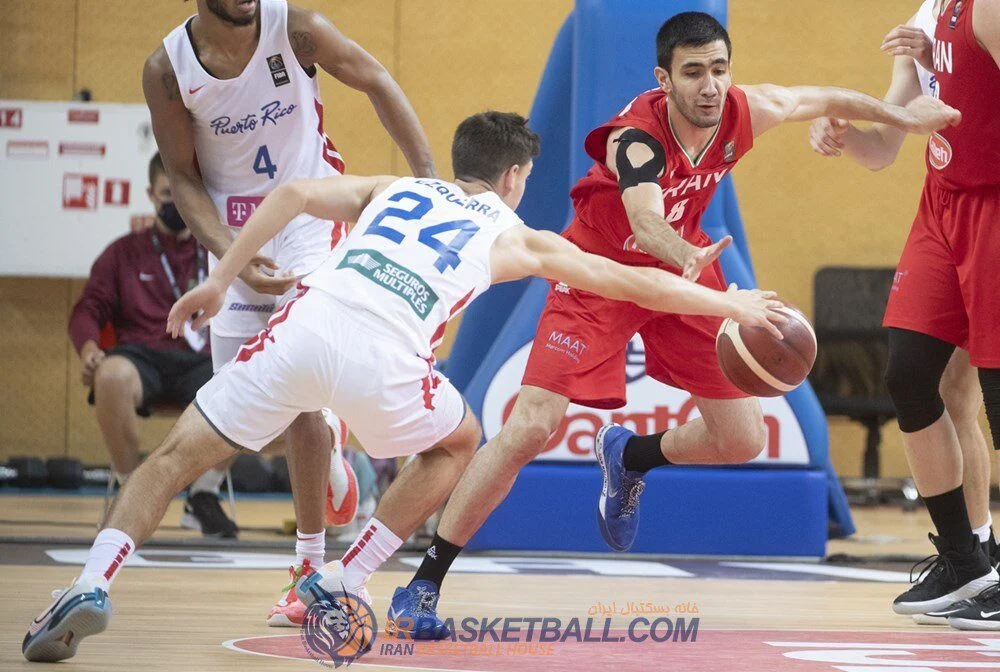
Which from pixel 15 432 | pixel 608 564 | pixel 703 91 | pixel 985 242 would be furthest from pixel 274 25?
pixel 15 432

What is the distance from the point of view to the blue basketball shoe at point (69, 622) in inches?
124

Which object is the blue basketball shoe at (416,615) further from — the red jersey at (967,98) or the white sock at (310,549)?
the red jersey at (967,98)

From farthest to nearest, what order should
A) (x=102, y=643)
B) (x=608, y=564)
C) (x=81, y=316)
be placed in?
(x=81, y=316) → (x=608, y=564) → (x=102, y=643)

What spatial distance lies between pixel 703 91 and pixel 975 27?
33.7 inches

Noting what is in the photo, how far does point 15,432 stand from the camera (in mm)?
10281

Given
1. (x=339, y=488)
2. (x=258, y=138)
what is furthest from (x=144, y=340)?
(x=258, y=138)

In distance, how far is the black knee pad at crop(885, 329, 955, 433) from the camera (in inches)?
173

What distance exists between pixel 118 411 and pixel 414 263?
151 inches

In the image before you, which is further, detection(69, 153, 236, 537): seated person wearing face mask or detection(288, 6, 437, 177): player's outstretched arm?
detection(69, 153, 236, 537): seated person wearing face mask

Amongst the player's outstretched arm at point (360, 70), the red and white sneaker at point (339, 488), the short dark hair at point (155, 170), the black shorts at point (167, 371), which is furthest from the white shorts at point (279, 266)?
the short dark hair at point (155, 170)

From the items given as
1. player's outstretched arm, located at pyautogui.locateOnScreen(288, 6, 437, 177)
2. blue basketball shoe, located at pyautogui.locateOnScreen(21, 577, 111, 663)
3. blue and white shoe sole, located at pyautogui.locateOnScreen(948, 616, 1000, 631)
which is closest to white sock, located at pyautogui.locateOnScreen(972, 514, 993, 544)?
blue and white shoe sole, located at pyautogui.locateOnScreen(948, 616, 1000, 631)

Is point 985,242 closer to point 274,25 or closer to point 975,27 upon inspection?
point 975,27

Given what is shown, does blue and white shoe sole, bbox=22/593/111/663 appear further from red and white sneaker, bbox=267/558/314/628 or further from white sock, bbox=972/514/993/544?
white sock, bbox=972/514/993/544

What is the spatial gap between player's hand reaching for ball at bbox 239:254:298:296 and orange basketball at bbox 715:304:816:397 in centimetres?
140
